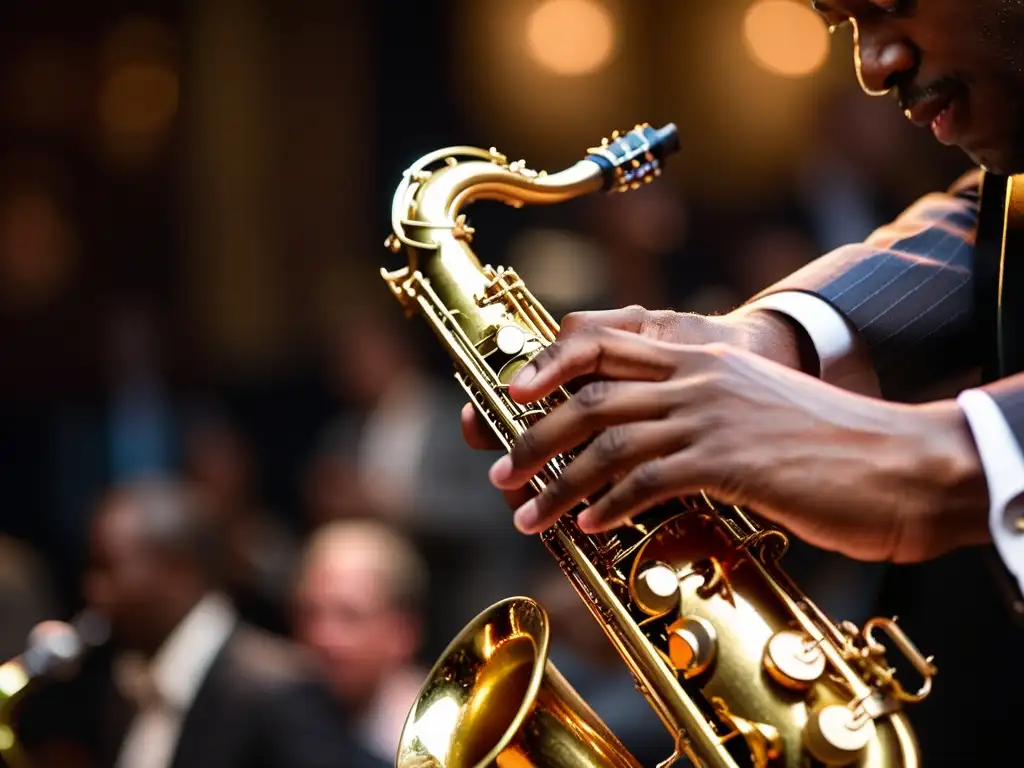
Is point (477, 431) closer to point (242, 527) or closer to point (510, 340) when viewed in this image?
point (510, 340)

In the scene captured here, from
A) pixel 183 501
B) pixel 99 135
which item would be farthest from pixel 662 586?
pixel 99 135

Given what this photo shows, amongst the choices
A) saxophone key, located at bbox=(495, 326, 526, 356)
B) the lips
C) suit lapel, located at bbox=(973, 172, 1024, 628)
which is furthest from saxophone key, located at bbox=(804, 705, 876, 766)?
the lips

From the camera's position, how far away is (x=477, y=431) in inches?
68.4

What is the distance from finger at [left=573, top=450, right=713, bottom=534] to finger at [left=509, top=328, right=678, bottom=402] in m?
0.10

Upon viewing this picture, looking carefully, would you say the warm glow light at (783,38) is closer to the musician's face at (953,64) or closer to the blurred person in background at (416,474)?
the blurred person in background at (416,474)

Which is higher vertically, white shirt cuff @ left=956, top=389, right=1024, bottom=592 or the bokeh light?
the bokeh light

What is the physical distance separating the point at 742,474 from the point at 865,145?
127 inches

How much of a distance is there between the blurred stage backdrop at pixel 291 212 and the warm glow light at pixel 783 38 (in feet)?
0.05

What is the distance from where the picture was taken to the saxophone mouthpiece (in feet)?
6.42

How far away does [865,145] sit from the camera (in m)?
4.28

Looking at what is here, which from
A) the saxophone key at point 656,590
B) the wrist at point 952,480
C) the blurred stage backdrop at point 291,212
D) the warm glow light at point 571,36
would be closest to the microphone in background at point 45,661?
the saxophone key at point 656,590

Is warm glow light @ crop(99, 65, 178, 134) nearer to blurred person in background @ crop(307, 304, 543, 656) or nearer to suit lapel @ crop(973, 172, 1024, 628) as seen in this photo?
blurred person in background @ crop(307, 304, 543, 656)

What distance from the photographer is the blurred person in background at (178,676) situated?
3971mm

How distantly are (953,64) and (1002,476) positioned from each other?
0.52 metres
